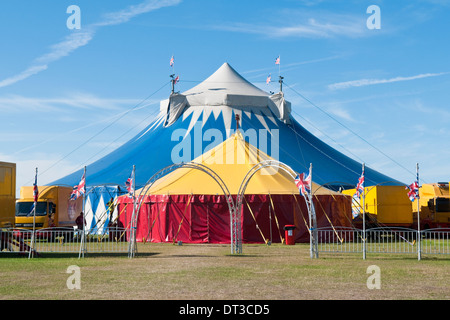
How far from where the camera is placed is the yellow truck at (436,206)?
1144 inches

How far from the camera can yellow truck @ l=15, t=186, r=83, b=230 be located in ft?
85.7

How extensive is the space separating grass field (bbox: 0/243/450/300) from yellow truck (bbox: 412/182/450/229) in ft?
41.0

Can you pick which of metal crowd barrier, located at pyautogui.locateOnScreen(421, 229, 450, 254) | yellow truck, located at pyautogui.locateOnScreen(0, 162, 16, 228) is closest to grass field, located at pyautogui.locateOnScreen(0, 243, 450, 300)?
metal crowd barrier, located at pyautogui.locateOnScreen(421, 229, 450, 254)

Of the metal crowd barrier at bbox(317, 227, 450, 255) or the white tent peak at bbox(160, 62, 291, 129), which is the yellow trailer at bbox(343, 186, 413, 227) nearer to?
the metal crowd barrier at bbox(317, 227, 450, 255)

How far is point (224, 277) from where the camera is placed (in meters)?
11.8

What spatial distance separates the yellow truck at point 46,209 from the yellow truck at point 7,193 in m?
8.99

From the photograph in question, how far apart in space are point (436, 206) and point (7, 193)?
20.0 metres
